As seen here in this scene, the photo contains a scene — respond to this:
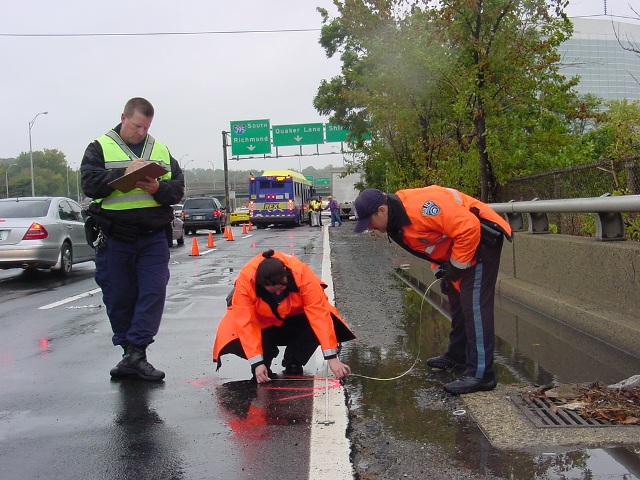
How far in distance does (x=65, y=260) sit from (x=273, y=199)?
29205mm

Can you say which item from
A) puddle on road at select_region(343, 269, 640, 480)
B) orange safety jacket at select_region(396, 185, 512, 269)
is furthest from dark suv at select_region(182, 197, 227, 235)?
orange safety jacket at select_region(396, 185, 512, 269)

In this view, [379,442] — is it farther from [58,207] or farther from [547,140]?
[58,207]

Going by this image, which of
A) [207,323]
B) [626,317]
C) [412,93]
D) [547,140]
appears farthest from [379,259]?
[626,317]

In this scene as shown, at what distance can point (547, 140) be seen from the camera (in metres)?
11.9

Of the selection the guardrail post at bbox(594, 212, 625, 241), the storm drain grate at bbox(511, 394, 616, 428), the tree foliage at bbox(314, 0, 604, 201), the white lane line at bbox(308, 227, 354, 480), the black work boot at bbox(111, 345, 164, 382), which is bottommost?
the white lane line at bbox(308, 227, 354, 480)

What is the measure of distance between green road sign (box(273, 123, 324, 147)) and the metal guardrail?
152ft

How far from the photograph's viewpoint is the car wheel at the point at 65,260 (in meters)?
13.6

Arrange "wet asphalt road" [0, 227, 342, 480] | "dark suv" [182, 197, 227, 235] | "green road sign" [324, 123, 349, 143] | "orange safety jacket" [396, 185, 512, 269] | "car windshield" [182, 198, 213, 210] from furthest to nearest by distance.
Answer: "green road sign" [324, 123, 349, 143], "car windshield" [182, 198, 213, 210], "dark suv" [182, 197, 227, 235], "orange safety jacket" [396, 185, 512, 269], "wet asphalt road" [0, 227, 342, 480]

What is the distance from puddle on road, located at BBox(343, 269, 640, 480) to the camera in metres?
3.58

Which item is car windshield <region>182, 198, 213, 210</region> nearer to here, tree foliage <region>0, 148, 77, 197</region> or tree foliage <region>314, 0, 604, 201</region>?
tree foliage <region>314, 0, 604, 201</region>

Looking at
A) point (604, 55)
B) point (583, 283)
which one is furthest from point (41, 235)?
point (604, 55)

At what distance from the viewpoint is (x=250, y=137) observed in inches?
2142

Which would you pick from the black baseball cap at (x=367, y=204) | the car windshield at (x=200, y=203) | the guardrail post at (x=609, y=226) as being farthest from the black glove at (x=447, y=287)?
the car windshield at (x=200, y=203)

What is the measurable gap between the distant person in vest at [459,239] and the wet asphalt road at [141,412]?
1.19 meters
